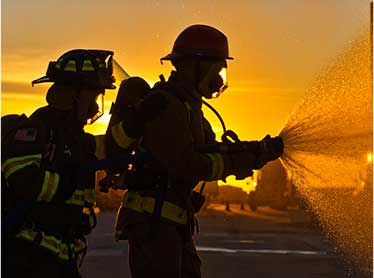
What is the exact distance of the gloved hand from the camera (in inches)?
207

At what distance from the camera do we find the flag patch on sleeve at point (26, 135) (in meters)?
4.93

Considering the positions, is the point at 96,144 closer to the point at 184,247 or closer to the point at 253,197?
the point at 184,247

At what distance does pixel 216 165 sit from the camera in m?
5.38

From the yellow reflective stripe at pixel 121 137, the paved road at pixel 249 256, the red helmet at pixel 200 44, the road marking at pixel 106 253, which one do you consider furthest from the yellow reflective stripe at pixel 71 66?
the road marking at pixel 106 253

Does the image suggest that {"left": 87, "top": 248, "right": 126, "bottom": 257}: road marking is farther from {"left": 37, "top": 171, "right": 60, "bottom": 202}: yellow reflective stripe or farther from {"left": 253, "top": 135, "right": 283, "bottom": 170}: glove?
{"left": 37, "top": 171, "right": 60, "bottom": 202}: yellow reflective stripe

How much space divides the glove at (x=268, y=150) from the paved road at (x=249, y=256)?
6.25 meters

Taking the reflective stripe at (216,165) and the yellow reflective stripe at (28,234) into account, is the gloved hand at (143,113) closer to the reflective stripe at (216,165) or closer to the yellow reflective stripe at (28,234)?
the reflective stripe at (216,165)

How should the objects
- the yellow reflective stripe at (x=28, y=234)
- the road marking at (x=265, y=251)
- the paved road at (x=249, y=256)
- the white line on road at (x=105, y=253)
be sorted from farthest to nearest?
the road marking at (x=265, y=251)
the white line on road at (x=105, y=253)
the paved road at (x=249, y=256)
the yellow reflective stripe at (x=28, y=234)

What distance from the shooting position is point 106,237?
59.7ft

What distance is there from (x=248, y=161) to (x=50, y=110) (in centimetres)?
103

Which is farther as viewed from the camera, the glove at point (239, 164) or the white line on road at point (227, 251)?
the white line on road at point (227, 251)

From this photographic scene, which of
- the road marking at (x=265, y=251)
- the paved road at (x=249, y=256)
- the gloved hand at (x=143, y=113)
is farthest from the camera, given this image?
the road marking at (x=265, y=251)

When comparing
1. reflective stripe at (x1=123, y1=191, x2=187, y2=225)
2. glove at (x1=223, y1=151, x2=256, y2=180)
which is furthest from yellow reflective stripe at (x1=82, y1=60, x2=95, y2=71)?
glove at (x1=223, y1=151, x2=256, y2=180)

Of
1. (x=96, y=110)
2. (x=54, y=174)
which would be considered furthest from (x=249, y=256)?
(x=54, y=174)
